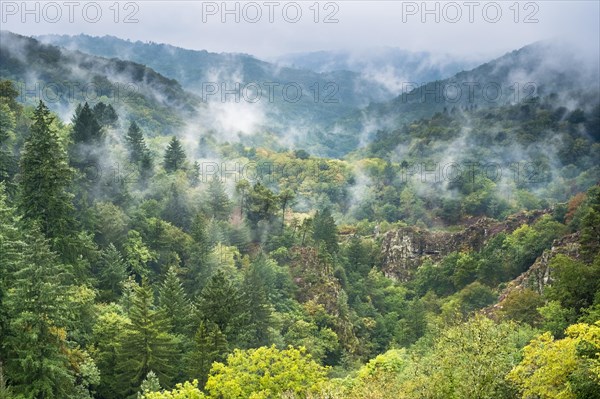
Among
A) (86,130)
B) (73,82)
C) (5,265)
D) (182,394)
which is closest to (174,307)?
(5,265)

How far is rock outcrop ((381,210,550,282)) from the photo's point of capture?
3844 inches

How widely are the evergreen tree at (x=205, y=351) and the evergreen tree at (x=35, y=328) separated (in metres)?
9.18

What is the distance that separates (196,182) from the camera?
88312 mm

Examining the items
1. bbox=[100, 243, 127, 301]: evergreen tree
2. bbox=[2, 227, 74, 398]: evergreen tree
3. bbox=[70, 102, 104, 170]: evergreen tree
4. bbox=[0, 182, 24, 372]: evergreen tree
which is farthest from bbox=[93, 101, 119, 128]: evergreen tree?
bbox=[2, 227, 74, 398]: evergreen tree

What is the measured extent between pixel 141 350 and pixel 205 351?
4.36 m

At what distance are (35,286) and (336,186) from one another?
12769cm

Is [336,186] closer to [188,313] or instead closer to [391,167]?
[391,167]

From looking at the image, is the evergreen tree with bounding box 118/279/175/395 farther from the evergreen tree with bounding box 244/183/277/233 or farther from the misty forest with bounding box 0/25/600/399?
the evergreen tree with bounding box 244/183/277/233

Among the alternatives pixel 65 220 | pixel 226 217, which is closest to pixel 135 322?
pixel 65 220

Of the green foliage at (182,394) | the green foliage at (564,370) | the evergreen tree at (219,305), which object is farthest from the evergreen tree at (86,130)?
the green foliage at (564,370)

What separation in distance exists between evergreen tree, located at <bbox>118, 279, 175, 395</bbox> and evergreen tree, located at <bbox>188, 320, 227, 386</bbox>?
1.76 m

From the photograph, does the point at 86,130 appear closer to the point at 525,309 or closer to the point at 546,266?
the point at 525,309

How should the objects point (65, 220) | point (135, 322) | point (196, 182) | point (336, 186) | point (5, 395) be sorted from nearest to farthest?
point (5, 395) < point (135, 322) < point (65, 220) < point (196, 182) < point (336, 186)

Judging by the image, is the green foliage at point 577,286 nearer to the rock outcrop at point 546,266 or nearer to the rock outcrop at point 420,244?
the rock outcrop at point 546,266
